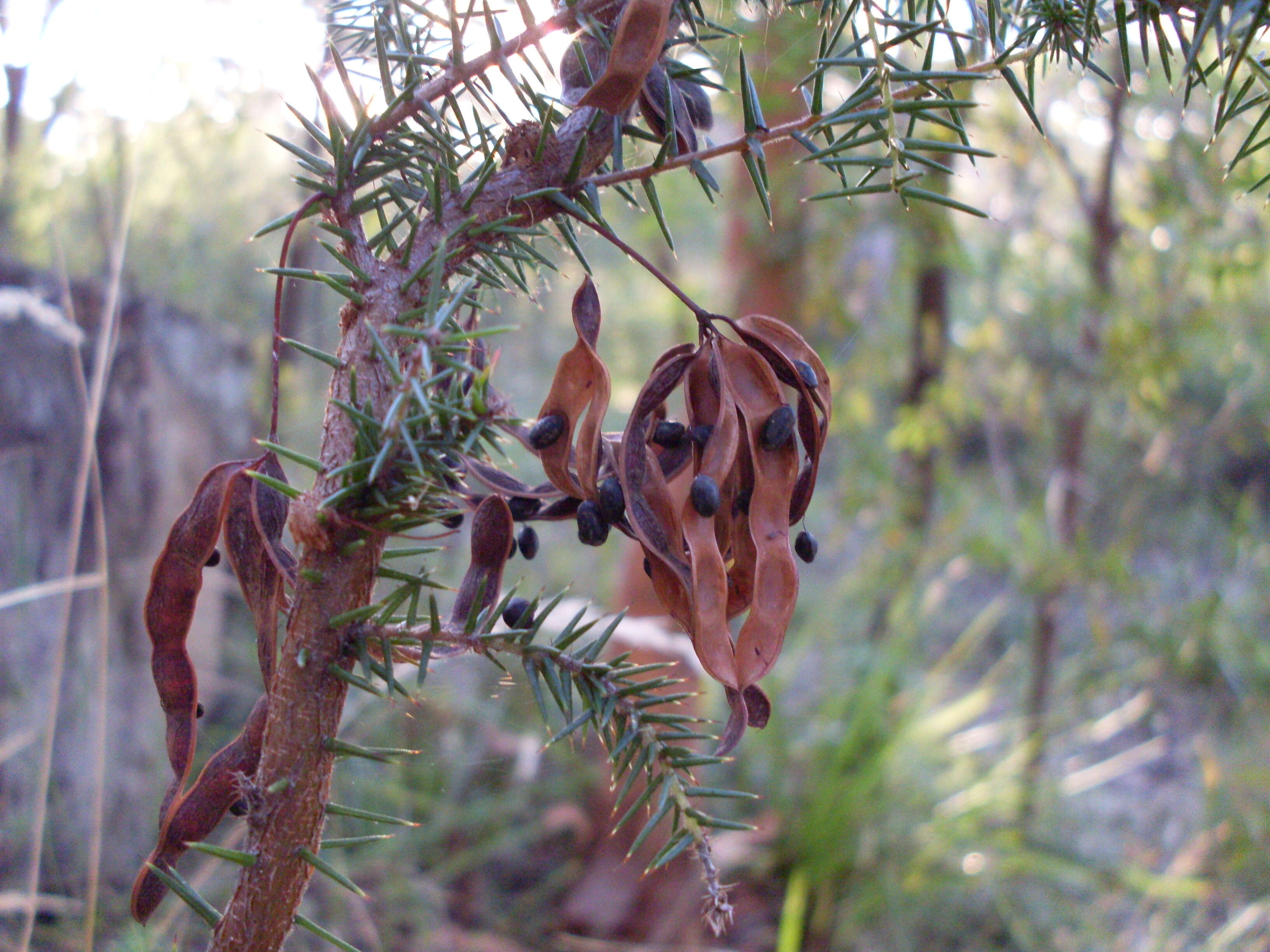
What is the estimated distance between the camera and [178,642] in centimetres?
32

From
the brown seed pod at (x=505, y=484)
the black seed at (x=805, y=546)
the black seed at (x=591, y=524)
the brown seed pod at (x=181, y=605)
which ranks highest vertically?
the black seed at (x=805, y=546)

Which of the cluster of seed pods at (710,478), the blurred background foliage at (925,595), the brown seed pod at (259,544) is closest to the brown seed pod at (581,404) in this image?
the cluster of seed pods at (710,478)

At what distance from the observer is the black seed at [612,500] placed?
0.32m

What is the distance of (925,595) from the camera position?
2.43 m

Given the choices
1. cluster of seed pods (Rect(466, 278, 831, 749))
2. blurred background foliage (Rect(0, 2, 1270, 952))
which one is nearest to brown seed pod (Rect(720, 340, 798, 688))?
cluster of seed pods (Rect(466, 278, 831, 749))

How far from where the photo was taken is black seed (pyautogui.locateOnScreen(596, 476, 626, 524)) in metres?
0.32

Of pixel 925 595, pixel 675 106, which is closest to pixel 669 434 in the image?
pixel 675 106

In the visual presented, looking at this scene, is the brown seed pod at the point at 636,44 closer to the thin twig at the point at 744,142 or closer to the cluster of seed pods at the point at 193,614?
the thin twig at the point at 744,142

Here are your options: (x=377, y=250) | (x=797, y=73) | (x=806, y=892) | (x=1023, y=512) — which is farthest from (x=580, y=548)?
(x=377, y=250)

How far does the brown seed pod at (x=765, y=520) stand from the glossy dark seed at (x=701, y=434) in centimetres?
2

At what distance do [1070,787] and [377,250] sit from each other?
82.8 inches

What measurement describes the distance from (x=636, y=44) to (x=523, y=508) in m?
0.19

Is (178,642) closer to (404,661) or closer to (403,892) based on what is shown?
(404,661)

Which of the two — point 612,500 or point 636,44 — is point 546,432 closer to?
point 612,500
